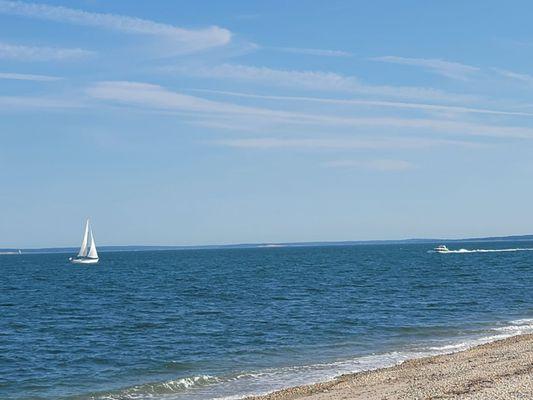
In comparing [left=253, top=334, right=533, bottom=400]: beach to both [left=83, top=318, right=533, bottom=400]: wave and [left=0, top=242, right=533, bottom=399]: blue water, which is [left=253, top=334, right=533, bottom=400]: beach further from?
[left=0, top=242, right=533, bottom=399]: blue water

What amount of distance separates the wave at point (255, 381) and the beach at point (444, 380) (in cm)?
136

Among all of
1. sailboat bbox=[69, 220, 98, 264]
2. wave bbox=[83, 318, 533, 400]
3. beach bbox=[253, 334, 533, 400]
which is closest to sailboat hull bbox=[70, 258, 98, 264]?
sailboat bbox=[69, 220, 98, 264]

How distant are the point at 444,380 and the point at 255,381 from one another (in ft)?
23.1

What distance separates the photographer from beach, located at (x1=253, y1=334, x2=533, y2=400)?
17.2 m

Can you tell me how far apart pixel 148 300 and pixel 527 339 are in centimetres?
3344

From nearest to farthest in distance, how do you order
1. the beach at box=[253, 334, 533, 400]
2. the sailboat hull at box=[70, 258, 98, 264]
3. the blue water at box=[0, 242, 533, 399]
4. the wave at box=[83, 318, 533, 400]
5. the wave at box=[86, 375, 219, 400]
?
the beach at box=[253, 334, 533, 400] → the wave at box=[83, 318, 533, 400] → the wave at box=[86, 375, 219, 400] → the blue water at box=[0, 242, 533, 399] → the sailboat hull at box=[70, 258, 98, 264]

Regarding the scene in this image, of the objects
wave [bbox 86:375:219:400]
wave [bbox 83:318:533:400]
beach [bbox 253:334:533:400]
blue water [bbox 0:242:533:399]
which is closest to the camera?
beach [bbox 253:334:533:400]

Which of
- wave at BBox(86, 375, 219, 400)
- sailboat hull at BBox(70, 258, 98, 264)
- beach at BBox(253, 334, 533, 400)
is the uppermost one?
sailboat hull at BBox(70, 258, 98, 264)

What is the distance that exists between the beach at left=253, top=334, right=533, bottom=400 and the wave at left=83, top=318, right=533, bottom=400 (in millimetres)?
1359

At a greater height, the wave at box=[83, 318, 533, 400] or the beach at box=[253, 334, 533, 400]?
the beach at box=[253, 334, 533, 400]

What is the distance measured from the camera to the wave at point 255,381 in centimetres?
2264

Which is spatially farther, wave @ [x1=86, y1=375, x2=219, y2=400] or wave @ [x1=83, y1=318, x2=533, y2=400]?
wave @ [x1=86, y1=375, x2=219, y2=400]

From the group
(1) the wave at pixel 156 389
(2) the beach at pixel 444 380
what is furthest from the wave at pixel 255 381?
(2) the beach at pixel 444 380

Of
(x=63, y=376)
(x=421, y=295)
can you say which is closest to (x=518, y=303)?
(x=421, y=295)
